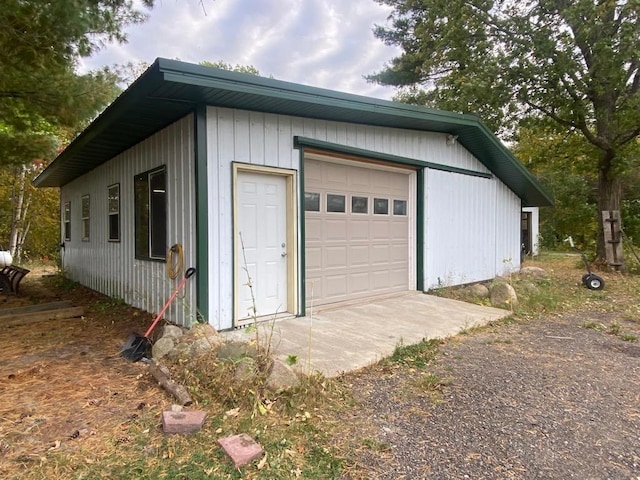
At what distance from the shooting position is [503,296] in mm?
6367

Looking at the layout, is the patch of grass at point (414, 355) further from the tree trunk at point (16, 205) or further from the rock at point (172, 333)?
the tree trunk at point (16, 205)

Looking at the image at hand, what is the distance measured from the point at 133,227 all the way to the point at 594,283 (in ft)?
27.8

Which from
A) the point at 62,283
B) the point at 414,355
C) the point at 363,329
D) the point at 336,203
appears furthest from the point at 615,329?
the point at 62,283

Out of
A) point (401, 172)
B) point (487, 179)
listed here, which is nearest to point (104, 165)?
point (401, 172)

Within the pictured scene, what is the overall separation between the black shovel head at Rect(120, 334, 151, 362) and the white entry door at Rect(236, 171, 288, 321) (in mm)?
1074

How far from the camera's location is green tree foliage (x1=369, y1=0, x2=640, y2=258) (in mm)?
8938

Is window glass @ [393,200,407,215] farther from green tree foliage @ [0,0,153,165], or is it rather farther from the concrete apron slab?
green tree foliage @ [0,0,153,165]

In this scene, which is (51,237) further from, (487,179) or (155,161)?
(487,179)

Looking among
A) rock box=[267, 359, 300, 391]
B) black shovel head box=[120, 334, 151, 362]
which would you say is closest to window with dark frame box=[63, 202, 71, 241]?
black shovel head box=[120, 334, 151, 362]

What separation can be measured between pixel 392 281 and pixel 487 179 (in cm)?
352

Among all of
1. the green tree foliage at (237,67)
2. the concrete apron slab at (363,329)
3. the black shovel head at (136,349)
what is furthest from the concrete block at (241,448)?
the green tree foliage at (237,67)

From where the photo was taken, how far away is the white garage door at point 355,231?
586cm

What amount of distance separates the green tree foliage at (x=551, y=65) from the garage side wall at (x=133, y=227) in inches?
307

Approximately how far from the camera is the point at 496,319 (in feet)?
17.9
